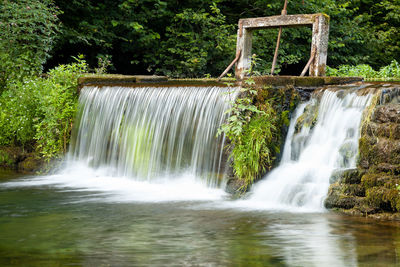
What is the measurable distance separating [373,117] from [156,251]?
3613 millimetres

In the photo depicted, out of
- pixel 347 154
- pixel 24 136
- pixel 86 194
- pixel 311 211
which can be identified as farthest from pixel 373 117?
pixel 24 136

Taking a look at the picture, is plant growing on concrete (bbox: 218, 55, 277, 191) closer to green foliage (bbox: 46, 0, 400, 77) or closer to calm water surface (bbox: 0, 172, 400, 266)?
calm water surface (bbox: 0, 172, 400, 266)

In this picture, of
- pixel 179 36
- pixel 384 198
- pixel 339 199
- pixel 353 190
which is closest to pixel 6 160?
pixel 339 199

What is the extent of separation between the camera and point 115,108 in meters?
10.9

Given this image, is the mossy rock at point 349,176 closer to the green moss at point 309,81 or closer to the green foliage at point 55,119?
the green moss at point 309,81

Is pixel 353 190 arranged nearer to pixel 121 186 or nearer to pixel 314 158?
pixel 314 158

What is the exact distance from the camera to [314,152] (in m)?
8.31

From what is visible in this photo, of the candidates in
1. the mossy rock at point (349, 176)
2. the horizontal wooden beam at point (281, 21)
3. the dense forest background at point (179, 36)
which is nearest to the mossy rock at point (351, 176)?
the mossy rock at point (349, 176)

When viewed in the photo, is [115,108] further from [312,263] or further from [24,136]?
[312,263]

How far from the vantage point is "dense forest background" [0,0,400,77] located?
18234mm

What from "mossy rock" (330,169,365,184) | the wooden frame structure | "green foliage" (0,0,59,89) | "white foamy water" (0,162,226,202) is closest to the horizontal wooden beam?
the wooden frame structure

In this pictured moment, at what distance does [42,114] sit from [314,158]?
5.95 meters

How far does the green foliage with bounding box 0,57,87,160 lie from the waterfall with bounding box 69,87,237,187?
300 mm

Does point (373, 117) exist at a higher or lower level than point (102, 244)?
higher
